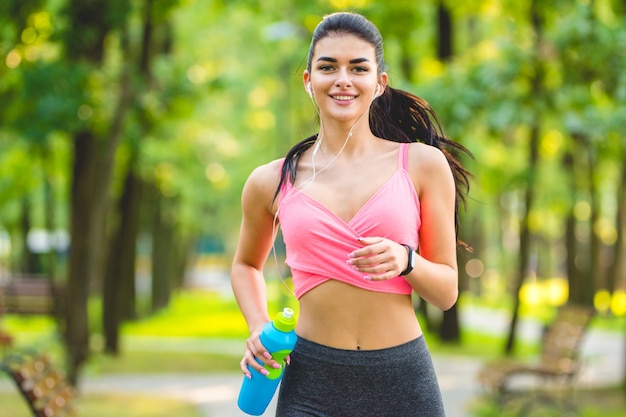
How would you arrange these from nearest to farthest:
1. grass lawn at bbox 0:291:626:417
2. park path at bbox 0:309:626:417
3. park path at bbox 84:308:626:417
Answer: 1. grass lawn at bbox 0:291:626:417
2. park path at bbox 84:308:626:417
3. park path at bbox 0:309:626:417

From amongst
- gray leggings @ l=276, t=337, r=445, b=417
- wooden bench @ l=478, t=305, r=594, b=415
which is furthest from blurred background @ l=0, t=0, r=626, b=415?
wooden bench @ l=478, t=305, r=594, b=415

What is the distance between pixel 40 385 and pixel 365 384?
11.2 ft

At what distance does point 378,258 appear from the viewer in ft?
8.33

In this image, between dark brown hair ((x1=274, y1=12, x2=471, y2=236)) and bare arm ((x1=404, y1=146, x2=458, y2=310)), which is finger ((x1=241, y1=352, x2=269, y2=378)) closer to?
bare arm ((x1=404, y1=146, x2=458, y2=310))

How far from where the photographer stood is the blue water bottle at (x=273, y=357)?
283cm

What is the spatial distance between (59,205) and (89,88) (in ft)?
82.7

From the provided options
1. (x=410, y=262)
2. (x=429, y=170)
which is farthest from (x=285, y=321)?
(x=429, y=170)

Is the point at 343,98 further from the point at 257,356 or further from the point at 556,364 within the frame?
the point at 556,364

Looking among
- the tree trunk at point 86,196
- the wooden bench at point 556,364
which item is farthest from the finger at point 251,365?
the tree trunk at point 86,196

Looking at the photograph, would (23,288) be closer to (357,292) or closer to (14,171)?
(14,171)

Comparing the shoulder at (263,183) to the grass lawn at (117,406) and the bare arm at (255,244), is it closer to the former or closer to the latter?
the bare arm at (255,244)

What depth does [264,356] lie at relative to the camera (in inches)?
113

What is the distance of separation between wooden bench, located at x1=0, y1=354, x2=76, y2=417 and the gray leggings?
3077 millimetres

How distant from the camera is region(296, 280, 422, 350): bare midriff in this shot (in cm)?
292
